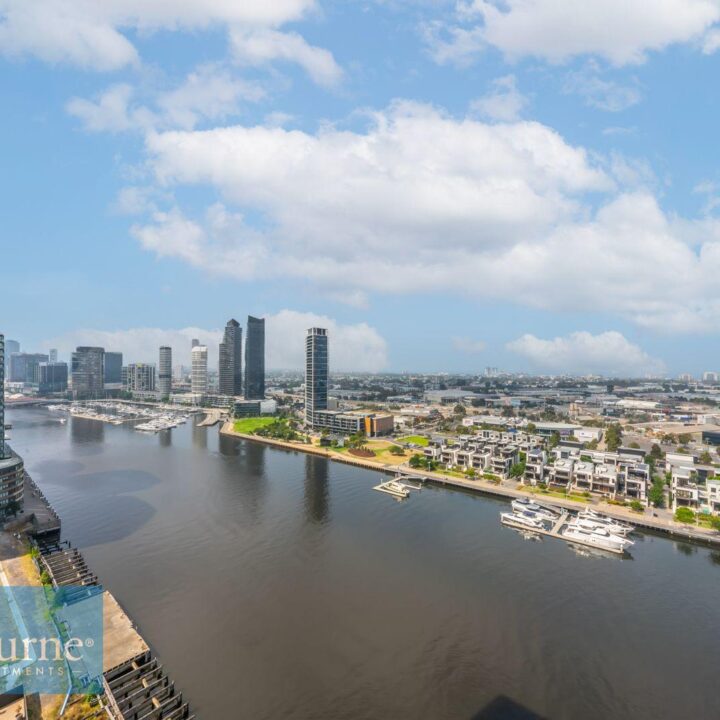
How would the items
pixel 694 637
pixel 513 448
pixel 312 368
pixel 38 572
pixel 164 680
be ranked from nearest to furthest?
pixel 164 680, pixel 694 637, pixel 38 572, pixel 513 448, pixel 312 368

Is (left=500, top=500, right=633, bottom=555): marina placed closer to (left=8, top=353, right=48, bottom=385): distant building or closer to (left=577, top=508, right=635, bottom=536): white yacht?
(left=577, top=508, right=635, bottom=536): white yacht

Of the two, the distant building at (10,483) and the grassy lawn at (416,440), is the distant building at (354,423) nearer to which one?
the grassy lawn at (416,440)

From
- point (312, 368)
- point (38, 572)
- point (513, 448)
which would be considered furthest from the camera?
point (312, 368)

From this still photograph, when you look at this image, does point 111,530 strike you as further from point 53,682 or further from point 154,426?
point 154,426

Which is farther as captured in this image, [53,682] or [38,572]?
[38,572]

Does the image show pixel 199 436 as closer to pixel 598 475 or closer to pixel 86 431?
pixel 86 431

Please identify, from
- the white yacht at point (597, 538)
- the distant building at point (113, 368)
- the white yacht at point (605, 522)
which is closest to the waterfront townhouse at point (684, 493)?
the white yacht at point (605, 522)

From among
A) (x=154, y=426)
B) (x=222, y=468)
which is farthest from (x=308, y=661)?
(x=154, y=426)
